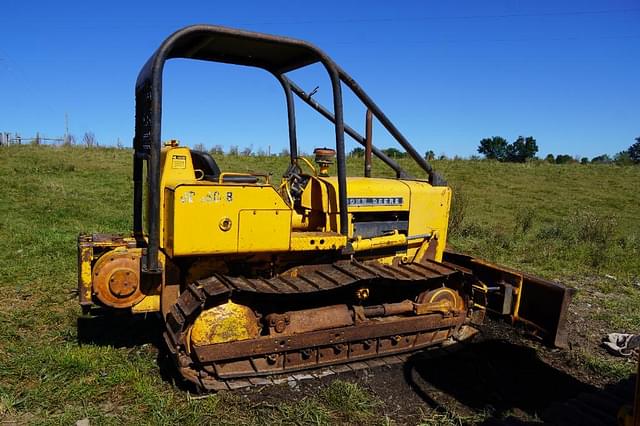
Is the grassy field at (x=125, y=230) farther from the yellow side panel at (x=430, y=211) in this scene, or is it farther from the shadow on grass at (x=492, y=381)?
the yellow side panel at (x=430, y=211)

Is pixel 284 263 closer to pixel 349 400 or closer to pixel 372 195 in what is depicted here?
pixel 372 195

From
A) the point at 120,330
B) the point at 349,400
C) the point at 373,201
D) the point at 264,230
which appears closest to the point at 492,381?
the point at 349,400

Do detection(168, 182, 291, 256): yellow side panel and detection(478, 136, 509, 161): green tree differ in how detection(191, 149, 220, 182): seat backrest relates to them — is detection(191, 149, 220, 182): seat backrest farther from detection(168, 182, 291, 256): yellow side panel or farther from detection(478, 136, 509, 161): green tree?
detection(478, 136, 509, 161): green tree

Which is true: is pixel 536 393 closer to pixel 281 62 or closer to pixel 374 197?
pixel 374 197

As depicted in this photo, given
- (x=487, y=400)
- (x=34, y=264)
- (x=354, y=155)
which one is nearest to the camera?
(x=487, y=400)

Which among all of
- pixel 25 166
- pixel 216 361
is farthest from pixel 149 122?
pixel 25 166

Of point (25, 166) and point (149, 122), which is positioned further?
point (25, 166)

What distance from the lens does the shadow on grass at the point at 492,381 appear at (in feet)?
14.9

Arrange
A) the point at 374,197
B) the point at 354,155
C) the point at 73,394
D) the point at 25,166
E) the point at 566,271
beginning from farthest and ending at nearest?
the point at 354,155, the point at 25,166, the point at 566,271, the point at 374,197, the point at 73,394

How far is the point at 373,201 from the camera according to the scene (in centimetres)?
562

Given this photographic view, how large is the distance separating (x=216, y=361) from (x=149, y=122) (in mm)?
2053

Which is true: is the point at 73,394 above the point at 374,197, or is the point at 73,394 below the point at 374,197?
below

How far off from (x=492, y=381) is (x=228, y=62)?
13.1 feet

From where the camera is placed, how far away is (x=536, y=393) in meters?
4.83
